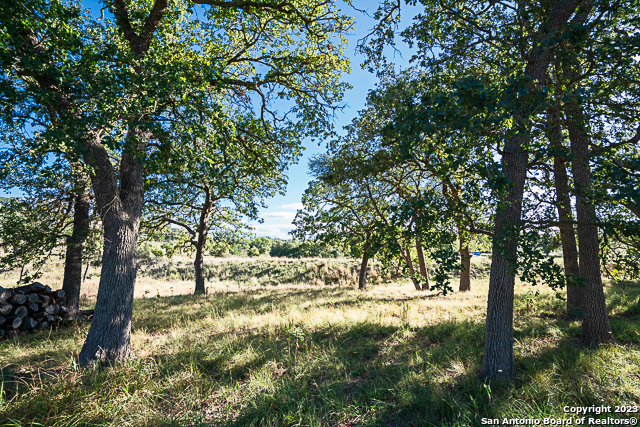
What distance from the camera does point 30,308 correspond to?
793 cm

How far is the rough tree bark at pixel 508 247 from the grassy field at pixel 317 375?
0.40m

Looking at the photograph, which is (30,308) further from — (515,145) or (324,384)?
(515,145)

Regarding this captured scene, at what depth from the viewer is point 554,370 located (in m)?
4.42

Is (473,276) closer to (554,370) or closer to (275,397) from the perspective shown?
(554,370)

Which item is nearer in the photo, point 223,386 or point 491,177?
point 491,177

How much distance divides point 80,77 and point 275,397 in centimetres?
629

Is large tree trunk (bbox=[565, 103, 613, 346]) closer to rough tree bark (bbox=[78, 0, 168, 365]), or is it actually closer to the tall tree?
the tall tree

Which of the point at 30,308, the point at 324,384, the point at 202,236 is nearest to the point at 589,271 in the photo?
the point at 324,384

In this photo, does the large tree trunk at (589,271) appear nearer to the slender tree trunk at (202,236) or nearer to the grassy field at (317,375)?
the grassy field at (317,375)

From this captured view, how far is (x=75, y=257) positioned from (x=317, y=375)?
913cm

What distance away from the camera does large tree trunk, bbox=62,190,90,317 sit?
855 cm

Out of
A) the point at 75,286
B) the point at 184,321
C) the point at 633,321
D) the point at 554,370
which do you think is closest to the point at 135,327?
the point at 184,321

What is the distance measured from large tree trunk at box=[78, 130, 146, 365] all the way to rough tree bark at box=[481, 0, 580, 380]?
6.75 m

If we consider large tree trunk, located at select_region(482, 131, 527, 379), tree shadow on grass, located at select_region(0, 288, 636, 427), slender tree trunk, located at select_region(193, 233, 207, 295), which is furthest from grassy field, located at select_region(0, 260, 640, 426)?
slender tree trunk, located at select_region(193, 233, 207, 295)
